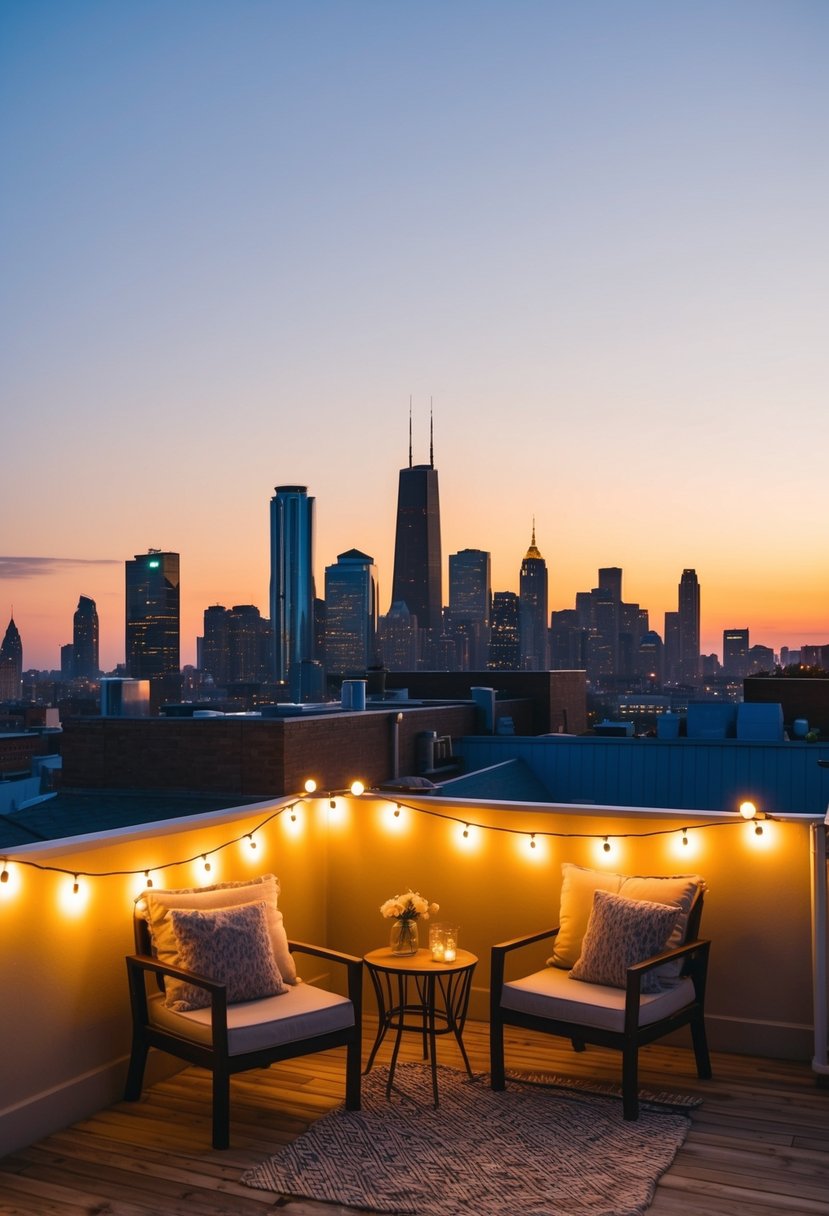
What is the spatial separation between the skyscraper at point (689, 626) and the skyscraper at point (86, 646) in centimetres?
3102

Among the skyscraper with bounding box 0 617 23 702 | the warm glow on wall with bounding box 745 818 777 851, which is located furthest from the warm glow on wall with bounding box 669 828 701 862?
the skyscraper with bounding box 0 617 23 702

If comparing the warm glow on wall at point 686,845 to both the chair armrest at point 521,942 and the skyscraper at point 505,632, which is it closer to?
the chair armrest at point 521,942

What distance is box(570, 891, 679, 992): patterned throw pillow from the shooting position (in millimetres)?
4727

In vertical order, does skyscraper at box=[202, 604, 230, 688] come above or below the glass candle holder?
above

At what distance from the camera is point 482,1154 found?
13.4 ft

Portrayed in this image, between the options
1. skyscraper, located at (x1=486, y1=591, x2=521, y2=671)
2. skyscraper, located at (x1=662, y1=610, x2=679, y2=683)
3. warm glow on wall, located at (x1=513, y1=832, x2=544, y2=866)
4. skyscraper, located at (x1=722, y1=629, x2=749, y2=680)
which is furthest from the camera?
skyscraper, located at (x1=486, y1=591, x2=521, y2=671)

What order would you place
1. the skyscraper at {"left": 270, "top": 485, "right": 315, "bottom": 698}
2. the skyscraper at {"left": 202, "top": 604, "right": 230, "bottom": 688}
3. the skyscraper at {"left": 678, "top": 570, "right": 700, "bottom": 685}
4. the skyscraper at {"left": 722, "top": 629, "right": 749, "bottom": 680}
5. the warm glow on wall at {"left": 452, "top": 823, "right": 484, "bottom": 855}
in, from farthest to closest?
the skyscraper at {"left": 202, "top": 604, "right": 230, "bottom": 688} < the skyscraper at {"left": 270, "top": 485, "right": 315, "bottom": 698} < the skyscraper at {"left": 722, "top": 629, "right": 749, "bottom": 680} < the skyscraper at {"left": 678, "top": 570, "right": 700, "bottom": 685} < the warm glow on wall at {"left": 452, "top": 823, "right": 484, "bottom": 855}

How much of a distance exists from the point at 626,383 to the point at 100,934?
11.9 meters

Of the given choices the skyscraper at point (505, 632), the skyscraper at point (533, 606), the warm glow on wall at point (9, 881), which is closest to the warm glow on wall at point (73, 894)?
the warm glow on wall at point (9, 881)

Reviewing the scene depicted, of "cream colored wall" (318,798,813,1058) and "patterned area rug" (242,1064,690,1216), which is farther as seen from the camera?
"cream colored wall" (318,798,813,1058)

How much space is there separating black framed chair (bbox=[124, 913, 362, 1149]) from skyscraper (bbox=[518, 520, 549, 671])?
70.8 meters

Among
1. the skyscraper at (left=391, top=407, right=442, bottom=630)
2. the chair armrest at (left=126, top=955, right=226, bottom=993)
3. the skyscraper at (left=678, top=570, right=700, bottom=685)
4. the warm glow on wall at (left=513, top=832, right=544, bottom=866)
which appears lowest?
the chair armrest at (left=126, top=955, right=226, bottom=993)

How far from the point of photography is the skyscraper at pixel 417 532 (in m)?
120

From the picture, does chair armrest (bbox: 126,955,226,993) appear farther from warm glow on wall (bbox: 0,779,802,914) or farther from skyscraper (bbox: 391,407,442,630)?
skyscraper (bbox: 391,407,442,630)
